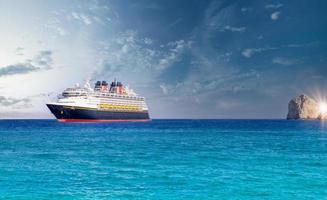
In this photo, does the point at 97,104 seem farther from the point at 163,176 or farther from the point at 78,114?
the point at 163,176

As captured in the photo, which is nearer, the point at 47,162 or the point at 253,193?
the point at 253,193

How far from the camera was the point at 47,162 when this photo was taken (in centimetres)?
4019

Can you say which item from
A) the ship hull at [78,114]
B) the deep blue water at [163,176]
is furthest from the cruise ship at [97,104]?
the deep blue water at [163,176]

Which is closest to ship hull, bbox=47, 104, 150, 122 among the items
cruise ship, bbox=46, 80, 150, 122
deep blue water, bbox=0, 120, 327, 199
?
cruise ship, bbox=46, 80, 150, 122

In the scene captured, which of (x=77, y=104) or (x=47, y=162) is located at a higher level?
(x=77, y=104)

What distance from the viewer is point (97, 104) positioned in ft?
515

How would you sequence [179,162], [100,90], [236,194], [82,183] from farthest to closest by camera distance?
[100,90] < [179,162] < [82,183] < [236,194]

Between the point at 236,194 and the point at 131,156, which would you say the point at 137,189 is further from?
the point at 131,156

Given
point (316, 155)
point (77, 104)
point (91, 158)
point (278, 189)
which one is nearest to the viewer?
point (278, 189)

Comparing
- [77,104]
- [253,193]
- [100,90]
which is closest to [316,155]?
[253,193]

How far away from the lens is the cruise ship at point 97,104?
486ft

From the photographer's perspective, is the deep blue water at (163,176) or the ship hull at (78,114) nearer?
the deep blue water at (163,176)

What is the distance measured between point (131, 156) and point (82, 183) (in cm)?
1695

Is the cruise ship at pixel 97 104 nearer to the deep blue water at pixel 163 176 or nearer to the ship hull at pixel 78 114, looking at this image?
the ship hull at pixel 78 114
